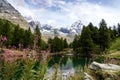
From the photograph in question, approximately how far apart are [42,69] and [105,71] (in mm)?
10263

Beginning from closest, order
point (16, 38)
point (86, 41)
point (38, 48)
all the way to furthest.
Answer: point (38, 48)
point (86, 41)
point (16, 38)

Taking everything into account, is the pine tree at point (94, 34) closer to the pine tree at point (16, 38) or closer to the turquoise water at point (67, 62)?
the turquoise water at point (67, 62)

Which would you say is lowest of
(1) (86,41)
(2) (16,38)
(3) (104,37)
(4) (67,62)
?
(4) (67,62)

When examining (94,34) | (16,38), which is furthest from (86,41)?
(16,38)

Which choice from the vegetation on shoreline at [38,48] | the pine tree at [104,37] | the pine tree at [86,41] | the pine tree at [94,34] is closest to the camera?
the vegetation on shoreline at [38,48]

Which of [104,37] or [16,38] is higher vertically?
[16,38]

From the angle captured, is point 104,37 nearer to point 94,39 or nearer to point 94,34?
point 94,39

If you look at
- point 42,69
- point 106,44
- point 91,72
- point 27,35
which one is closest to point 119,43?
point 106,44

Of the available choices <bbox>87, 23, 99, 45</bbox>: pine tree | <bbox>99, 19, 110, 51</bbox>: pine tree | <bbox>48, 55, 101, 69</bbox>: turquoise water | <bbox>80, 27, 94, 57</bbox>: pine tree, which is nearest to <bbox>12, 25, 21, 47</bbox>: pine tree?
<bbox>80, 27, 94, 57</bbox>: pine tree

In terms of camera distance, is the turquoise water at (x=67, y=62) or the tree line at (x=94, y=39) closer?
the turquoise water at (x=67, y=62)

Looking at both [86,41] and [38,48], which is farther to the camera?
[86,41]

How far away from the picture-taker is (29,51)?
30.3ft

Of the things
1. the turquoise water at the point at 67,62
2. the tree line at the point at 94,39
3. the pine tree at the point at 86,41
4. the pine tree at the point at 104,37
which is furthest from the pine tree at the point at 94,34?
the turquoise water at the point at 67,62

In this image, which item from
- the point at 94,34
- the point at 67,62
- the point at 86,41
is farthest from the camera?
the point at 94,34
